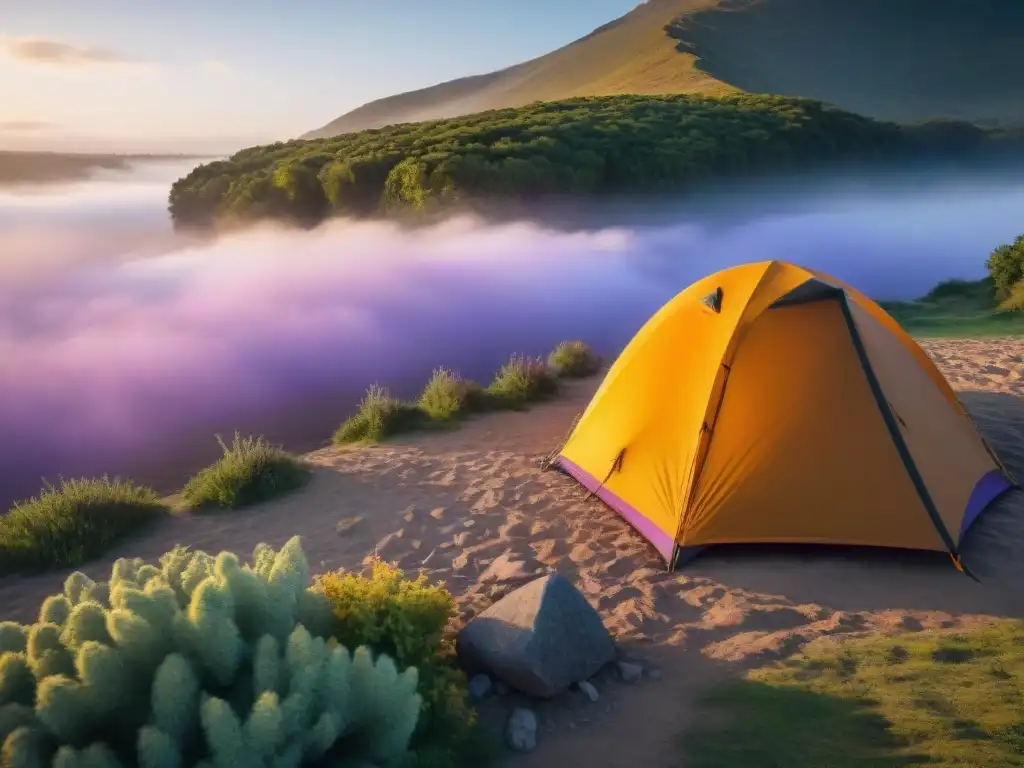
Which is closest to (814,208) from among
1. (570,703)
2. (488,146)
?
(488,146)

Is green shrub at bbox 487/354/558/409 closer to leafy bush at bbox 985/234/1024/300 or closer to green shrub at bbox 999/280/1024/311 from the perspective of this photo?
green shrub at bbox 999/280/1024/311

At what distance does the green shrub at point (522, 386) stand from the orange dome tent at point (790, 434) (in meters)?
4.73

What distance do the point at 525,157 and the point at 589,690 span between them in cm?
3490

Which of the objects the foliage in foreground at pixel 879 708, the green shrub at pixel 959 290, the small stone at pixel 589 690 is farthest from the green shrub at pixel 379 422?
the green shrub at pixel 959 290

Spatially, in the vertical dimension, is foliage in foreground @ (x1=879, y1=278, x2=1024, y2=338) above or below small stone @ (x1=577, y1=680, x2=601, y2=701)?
above

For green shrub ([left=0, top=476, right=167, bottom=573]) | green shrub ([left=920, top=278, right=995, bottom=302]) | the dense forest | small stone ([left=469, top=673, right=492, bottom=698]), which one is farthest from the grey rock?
the dense forest

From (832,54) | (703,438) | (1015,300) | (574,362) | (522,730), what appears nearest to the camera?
(522,730)

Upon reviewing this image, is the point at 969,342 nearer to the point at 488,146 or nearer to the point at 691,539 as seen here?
the point at 691,539

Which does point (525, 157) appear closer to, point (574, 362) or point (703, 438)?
point (574, 362)

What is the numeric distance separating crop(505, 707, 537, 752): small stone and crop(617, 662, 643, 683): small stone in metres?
0.70

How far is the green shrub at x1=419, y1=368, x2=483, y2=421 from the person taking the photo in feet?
38.0

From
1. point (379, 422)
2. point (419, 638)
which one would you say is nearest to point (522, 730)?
point (419, 638)

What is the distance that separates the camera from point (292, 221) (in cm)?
4006

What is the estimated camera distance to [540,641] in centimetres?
473
